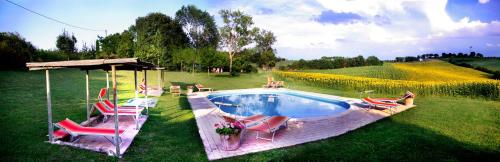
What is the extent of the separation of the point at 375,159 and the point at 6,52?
31.6 meters

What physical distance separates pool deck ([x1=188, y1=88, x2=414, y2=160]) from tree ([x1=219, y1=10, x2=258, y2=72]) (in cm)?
2978

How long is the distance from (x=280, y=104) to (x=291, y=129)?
7438mm

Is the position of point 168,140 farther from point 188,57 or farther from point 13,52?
point 188,57

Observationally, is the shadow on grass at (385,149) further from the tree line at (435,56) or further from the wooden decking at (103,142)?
the tree line at (435,56)

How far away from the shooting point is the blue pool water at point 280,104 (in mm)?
13461

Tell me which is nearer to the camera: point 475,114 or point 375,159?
point 375,159

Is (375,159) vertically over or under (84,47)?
under

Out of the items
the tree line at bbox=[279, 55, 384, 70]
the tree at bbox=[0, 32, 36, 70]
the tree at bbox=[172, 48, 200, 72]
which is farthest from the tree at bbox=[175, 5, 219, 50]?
the tree at bbox=[0, 32, 36, 70]

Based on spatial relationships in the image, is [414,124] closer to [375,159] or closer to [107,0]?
[375,159]

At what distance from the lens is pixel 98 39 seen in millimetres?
46906

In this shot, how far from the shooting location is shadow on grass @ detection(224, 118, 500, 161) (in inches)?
242

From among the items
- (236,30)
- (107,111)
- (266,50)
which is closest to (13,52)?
(107,111)

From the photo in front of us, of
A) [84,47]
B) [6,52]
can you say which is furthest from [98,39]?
[6,52]

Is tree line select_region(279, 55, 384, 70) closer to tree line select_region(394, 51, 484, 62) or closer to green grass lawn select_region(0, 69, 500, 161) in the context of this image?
tree line select_region(394, 51, 484, 62)
